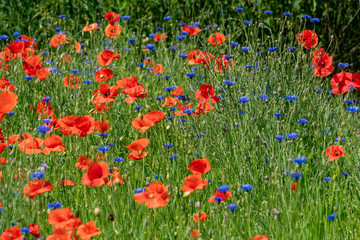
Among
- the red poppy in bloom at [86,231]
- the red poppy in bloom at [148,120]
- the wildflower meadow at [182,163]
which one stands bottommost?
the wildflower meadow at [182,163]

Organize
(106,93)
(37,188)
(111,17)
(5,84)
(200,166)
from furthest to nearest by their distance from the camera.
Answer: (111,17)
(5,84)
(106,93)
(200,166)
(37,188)

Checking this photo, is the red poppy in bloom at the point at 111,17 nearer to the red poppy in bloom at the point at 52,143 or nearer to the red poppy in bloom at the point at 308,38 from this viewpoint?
the red poppy in bloom at the point at 308,38

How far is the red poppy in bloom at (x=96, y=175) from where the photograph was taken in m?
1.81

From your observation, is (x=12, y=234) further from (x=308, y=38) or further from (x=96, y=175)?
(x=308, y=38)

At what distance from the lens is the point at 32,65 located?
3107mm

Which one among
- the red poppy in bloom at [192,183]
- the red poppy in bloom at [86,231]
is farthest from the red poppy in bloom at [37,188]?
the red poppy in bloom at [192,183]

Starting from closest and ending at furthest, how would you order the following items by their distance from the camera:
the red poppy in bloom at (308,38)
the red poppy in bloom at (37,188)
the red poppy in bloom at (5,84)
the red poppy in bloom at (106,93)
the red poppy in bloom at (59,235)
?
1. the red poppy in bloom at (59,235)
2. the red poppy in bloom at (37,188)
3. the red poppy in bloom at (106,93)
4. the red poppy in bloom at (5,84)
5. the red poppy in bloom at (308,38)

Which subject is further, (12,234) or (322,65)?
(322,65)

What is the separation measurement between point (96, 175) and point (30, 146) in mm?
472

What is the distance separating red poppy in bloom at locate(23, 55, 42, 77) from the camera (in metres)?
3.08

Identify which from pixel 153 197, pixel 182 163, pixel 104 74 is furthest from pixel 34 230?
pixel 104 74

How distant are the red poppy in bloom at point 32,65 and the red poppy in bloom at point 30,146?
1018mm

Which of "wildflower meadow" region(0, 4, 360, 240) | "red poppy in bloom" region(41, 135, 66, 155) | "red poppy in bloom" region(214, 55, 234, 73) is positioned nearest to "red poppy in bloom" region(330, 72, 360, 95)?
"wildflower meadow" region(0, 4, 360, 240)

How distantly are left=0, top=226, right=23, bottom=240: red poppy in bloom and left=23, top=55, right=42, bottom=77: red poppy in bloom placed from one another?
1602mm
